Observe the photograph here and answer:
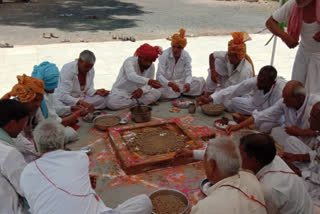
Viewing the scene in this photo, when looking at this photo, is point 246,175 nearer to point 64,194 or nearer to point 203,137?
point 64,194

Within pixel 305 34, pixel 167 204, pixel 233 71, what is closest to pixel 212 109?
pixel 233 71

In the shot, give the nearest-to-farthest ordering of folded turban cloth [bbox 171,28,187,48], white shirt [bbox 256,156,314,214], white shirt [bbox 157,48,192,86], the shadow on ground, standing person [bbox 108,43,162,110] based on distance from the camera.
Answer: white shirt [bbox 256,156,314,214] < standing person [bbox 108,43,162,110] < folded turban cloth [bbox 171,28,187,48] < white shirt [bbox 157,48,192,86] < the shadow on ground

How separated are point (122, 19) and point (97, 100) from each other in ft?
38.9

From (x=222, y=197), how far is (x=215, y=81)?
4310 mm

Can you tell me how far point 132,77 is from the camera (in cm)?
524

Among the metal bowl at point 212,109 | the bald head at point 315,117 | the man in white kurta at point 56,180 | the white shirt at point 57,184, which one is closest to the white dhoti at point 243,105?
the metal bowl at point 212,109

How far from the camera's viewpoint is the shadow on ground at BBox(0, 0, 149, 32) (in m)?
14.4

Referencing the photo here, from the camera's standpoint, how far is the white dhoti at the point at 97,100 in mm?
5273

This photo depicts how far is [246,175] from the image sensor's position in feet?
6.49

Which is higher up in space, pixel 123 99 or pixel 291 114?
pixel 291 114

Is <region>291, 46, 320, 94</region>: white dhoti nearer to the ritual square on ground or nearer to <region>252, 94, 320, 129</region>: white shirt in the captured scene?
<region>252, 94, 320, 129</region>: white shirt

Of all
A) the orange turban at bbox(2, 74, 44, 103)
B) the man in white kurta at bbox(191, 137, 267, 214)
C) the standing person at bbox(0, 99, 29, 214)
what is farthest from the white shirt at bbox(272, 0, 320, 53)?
the standing person at bbox(0, 99, 29, 214)

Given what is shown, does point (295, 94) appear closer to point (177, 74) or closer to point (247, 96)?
point (247, 96)

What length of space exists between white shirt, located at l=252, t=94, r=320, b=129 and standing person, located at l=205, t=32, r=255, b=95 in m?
Answer: 1.32
